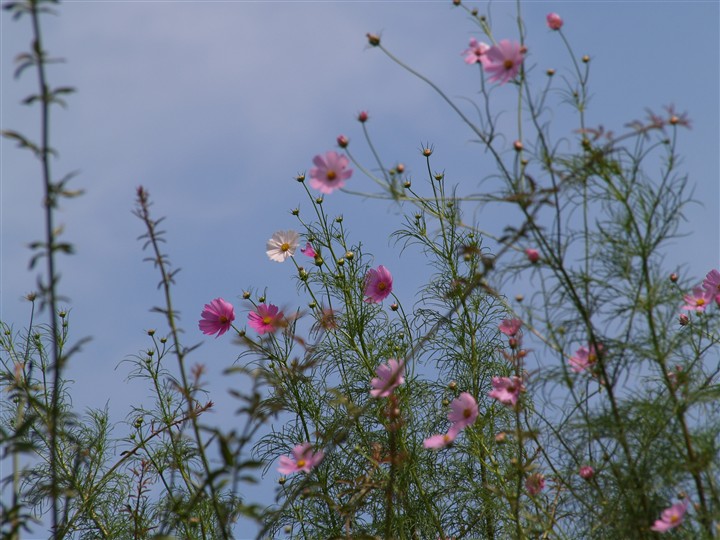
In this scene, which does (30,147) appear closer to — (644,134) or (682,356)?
(644,134)

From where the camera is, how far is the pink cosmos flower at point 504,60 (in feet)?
6.73

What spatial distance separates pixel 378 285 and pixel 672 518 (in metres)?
1.47

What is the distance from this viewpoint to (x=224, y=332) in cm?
304

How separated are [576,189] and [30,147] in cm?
132

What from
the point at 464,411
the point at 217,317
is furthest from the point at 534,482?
the point at 217,317

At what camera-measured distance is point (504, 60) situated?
207 cm

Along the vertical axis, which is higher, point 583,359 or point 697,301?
point 697,301

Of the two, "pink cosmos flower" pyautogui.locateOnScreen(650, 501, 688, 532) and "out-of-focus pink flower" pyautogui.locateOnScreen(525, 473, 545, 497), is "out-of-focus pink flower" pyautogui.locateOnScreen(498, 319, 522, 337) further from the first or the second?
"pink cosmos flower" pyautogui.locateOnScreen(650, 501, 688, 532)

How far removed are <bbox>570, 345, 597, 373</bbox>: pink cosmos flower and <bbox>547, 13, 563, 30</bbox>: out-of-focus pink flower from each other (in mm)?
858

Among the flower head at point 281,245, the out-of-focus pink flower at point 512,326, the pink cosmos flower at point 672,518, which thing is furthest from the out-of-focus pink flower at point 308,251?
the pink cosmos flower at point 672,518

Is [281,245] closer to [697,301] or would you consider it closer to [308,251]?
[308,251]

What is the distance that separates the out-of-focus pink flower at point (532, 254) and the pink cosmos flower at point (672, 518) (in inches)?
24.0

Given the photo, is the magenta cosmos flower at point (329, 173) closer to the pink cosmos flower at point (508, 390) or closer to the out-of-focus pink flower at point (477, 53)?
the out-of-focus pink flower at point (477, 53)

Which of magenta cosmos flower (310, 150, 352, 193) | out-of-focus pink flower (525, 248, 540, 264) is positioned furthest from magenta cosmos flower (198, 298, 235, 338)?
out-of-focus pink flower (525, 248, 540, 264)
